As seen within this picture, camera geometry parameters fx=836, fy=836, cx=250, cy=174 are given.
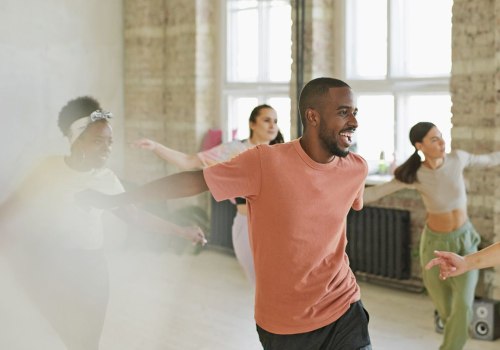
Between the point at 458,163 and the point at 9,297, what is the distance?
4.27 m

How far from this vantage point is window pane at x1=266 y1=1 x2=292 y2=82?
8.37m

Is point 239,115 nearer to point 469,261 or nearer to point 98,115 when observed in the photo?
point 98,115

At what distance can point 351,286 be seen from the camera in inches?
126

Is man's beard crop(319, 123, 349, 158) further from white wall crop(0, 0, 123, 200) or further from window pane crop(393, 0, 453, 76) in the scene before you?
white wall crop(0, 0, 123, 200)

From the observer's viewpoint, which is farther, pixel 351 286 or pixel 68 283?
pixel 68 283

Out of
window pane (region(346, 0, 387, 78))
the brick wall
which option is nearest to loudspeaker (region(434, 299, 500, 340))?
window pane (region(346, 0, 387, 78))

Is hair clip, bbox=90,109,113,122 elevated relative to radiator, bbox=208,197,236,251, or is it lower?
elevated

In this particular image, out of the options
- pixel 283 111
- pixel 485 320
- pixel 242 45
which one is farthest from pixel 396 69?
pixel 485 320

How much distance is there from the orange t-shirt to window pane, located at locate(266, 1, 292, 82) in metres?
5.29

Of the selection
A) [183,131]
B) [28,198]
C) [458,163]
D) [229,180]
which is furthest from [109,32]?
[229,180]

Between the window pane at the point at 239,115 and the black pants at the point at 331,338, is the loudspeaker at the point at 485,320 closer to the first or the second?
the black pants at the point at 331,338

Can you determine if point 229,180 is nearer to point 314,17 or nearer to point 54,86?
point 314,17

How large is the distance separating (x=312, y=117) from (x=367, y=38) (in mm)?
4515

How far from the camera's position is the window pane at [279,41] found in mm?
8367
